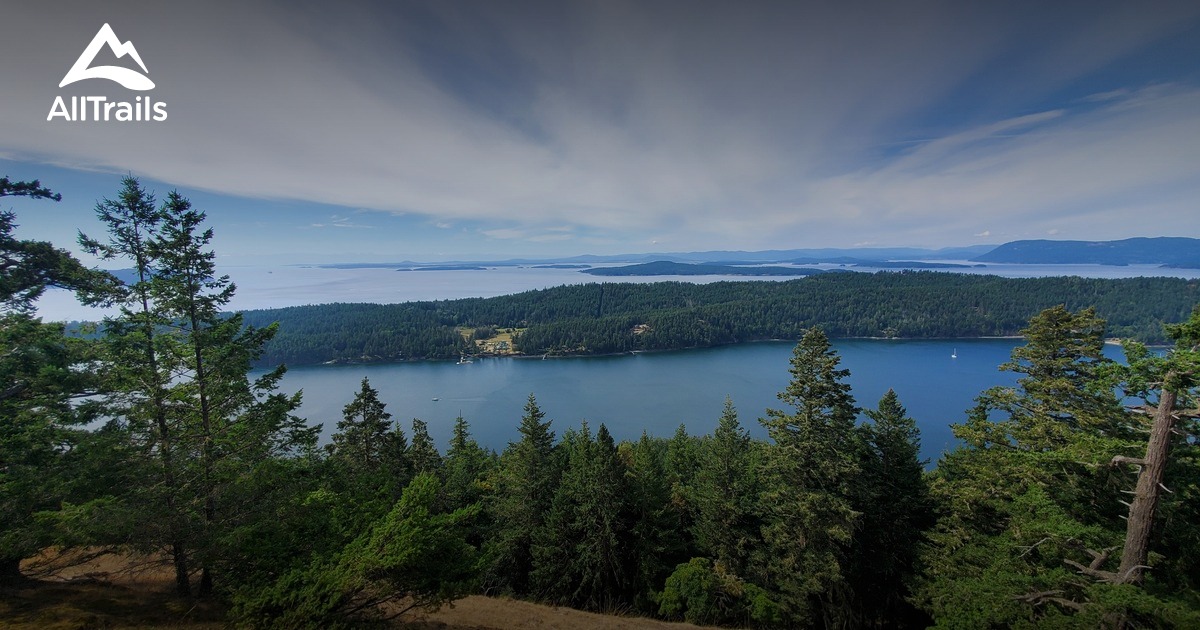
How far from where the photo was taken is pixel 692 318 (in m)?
110

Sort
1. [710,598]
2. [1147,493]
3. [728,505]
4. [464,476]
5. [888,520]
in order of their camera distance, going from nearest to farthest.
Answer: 1. [1147,493]
2. [710,598]
3. [728,505]
4. [888,520]
5. [464,476]

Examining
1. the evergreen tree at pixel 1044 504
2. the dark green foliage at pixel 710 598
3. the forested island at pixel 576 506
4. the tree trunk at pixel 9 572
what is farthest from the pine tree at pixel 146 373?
the evergreen tree at pixel 1044 504

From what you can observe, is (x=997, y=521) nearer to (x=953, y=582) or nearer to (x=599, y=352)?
(x=953, y=582)

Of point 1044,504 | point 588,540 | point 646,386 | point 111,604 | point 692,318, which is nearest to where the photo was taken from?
point 111,604

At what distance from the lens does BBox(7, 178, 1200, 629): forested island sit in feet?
23.1

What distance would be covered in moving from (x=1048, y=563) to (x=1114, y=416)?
126 inches

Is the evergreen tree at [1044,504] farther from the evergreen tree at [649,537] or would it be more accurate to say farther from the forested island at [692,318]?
the forested island at [692,318]

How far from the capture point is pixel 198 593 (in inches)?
356

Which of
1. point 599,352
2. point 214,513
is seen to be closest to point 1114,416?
point 214,513

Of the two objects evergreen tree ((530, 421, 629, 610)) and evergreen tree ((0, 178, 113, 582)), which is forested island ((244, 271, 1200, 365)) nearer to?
evergreen tree ((530, 421, 629, 610))

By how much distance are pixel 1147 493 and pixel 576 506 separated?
13341 millimetres

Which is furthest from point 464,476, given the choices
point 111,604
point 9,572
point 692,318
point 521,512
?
point 692,318

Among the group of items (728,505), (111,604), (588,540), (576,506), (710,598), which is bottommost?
(710,598)

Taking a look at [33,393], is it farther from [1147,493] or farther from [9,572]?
[1147,493]
